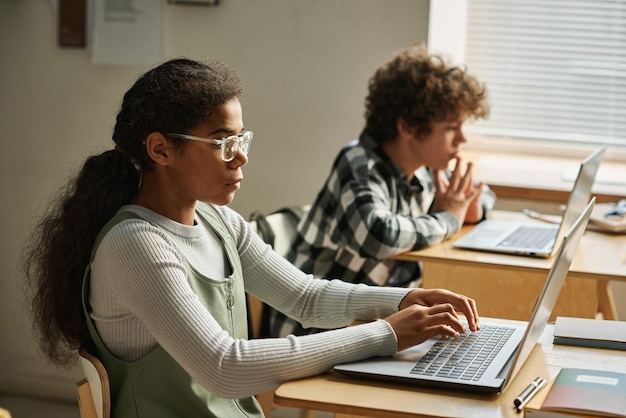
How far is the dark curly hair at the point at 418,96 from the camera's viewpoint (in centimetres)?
274

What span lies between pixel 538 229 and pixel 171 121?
1.49 m

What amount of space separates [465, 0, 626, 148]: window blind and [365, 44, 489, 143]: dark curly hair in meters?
0.74

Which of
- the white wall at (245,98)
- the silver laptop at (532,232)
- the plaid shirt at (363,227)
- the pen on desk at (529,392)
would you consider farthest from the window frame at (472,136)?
the pen on desk at (529,392)

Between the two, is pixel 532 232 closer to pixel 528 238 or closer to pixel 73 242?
pixel 528 238

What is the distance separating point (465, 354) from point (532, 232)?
1286 mm

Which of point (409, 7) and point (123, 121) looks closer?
point (123, 121)

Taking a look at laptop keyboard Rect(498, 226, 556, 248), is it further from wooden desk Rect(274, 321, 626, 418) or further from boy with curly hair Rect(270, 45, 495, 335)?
wooden desk Rect(274, 321, 626, 418)

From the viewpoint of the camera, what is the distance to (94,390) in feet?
4.99

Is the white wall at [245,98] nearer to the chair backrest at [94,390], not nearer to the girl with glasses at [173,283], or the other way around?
the girl with glasses at [173,283]

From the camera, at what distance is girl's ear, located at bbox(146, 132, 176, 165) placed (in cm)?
160

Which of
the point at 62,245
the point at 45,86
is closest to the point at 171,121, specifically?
the point at 62,245

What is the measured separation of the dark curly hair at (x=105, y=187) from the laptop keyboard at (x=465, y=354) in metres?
0.53

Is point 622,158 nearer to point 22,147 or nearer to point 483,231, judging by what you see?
point 483,231

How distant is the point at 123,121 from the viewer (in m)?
1.63
